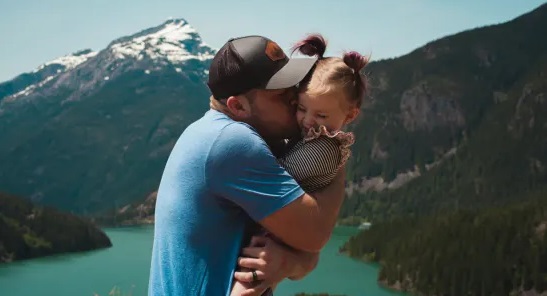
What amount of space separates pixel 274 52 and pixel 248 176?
681mm

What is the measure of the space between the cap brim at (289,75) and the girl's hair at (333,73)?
0.26 feet

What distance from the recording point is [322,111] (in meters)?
3.88

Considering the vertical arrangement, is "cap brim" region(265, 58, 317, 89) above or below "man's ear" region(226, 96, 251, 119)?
above

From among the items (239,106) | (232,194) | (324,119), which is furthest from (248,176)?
(324,119)

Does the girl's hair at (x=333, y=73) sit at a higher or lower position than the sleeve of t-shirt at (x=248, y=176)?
higher

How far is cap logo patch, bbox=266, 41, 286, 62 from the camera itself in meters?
3.78

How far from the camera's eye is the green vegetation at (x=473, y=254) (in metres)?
106

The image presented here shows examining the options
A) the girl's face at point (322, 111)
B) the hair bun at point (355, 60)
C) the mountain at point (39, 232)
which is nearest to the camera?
the girl's face at point (322, 111)

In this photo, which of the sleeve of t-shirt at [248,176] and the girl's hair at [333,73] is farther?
the girl's hair at [333,73]

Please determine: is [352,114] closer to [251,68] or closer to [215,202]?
[251,68]

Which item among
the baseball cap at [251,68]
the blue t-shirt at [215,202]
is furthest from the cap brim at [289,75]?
the blue t-shirt at [215,202]

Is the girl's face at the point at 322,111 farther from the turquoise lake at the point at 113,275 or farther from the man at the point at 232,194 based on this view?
the turquoise lake at the point at 113,275

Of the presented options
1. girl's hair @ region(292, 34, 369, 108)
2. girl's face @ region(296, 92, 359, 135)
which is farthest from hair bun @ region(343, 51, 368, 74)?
girl's face @ region(296, 92, 359, 135)

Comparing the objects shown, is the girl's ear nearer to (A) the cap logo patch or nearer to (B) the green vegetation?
(A) the cap logo patch
